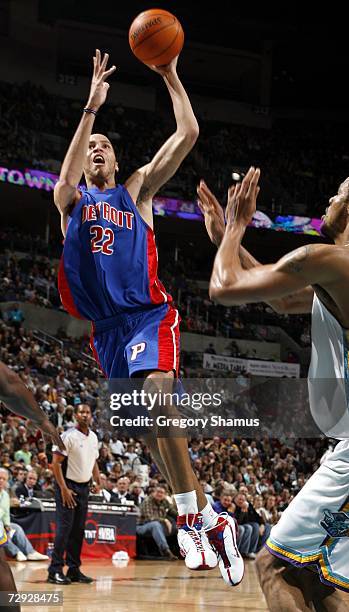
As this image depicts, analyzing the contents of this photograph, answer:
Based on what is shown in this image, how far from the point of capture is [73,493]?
944cm

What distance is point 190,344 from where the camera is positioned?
25.0 metres

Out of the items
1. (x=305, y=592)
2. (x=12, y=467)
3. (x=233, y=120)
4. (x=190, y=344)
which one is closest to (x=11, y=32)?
(x=233, y=120)

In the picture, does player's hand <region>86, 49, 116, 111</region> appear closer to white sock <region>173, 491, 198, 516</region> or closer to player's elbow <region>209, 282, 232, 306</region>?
player's elbow <region>209, 282, 232, 306</region>

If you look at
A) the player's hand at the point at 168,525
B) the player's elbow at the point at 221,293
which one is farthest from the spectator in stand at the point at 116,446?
the player's elbow at the point at 221,293

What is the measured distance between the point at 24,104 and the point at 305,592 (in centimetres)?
2346

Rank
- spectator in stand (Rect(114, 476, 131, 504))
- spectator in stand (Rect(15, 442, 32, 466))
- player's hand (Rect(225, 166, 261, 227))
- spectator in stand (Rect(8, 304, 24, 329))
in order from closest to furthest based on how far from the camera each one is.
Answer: player's hand (Rect(225, 166, 261, 227)), spectator in stand (Rect(15, 442, 32, 466)), spectator in stand (Rect(114, 476, 131, 504)), spectator in stand (Rect(8, 304, 24, 329))

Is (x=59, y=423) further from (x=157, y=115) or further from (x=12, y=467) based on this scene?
(x=157, y=115)

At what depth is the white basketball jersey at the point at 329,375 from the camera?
4.12m

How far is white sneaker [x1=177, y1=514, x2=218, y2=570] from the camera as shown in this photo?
4.62 metres

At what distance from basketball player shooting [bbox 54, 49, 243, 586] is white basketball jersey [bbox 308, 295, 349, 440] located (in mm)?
991

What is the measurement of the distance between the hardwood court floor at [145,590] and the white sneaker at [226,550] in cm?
283

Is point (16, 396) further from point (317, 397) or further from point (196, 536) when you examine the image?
point (196, 536)

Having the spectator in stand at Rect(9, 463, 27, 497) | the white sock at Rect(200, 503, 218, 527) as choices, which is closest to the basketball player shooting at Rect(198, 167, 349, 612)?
the white sock at Rect(200, 503, 218, 527)

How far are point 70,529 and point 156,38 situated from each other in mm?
5985
